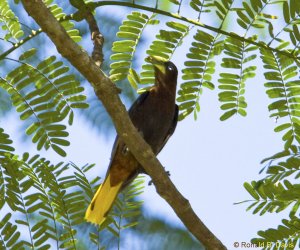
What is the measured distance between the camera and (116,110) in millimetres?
3320

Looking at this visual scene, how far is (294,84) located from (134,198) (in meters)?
1.28

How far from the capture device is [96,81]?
3.24m

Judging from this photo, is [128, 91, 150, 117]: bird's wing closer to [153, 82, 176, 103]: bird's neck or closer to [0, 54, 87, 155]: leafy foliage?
[153, 82, 176, 103]: bird's neck

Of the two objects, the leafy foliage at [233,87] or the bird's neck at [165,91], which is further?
the bird's neck at [165,91]

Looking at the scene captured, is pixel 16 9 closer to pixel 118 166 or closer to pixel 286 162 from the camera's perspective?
pixel 118 166

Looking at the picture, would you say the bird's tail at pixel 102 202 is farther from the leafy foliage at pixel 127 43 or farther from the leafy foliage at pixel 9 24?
the leafy foliage at pixel 9 24

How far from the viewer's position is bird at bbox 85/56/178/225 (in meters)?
4.60

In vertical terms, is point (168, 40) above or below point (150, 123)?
above

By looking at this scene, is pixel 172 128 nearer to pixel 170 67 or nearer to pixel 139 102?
pixel 139 102

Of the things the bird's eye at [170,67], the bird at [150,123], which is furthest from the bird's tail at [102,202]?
the bird's eye at [170,67]

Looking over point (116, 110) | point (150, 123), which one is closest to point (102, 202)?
point (116, 110)

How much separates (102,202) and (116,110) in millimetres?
925

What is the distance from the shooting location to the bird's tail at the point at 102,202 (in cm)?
388

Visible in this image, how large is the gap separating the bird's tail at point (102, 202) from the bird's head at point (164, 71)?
749mm
